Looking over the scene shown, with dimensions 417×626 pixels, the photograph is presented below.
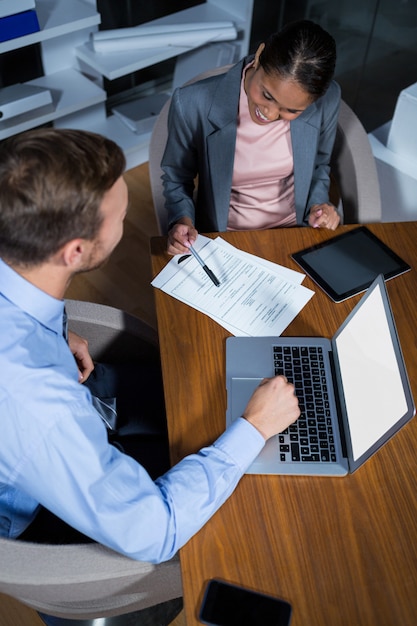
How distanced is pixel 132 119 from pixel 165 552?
94.3 inches

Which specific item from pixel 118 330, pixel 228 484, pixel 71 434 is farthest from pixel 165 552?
pixel 118 330

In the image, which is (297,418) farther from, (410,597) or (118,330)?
(118,330)

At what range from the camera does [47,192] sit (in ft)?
2.85

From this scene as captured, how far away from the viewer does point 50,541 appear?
3.85ft

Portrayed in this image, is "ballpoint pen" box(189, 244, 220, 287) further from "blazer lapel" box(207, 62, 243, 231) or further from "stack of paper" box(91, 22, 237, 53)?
"stack of paper" box(91, 22, 237, 53)

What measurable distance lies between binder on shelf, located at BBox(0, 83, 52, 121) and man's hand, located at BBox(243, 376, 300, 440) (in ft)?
5.84

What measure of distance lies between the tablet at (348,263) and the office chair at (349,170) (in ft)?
0.74

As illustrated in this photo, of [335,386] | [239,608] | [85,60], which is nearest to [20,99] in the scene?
[85,60]

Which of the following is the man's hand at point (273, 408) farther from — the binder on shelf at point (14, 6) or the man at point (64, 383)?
the binder on shelf at point (14, 6)

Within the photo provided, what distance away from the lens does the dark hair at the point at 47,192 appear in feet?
2.84

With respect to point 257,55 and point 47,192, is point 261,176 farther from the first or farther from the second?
point 47,192

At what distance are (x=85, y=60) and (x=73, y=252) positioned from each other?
77.2 inches

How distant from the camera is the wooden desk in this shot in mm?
929

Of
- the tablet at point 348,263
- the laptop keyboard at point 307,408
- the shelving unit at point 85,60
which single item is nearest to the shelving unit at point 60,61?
the shelving unit at point 85,60
